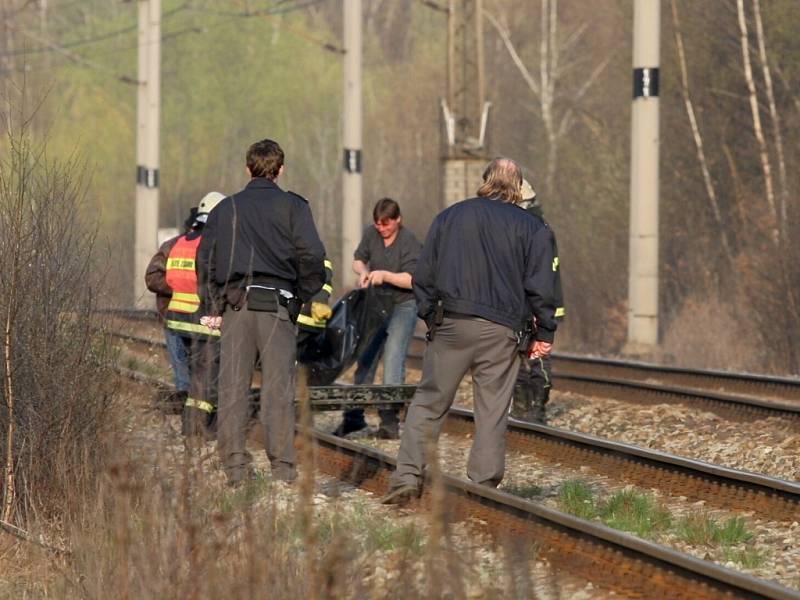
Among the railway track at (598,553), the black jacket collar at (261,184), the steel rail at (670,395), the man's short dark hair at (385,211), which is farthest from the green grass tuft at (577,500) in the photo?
the steel rail at (670,395)

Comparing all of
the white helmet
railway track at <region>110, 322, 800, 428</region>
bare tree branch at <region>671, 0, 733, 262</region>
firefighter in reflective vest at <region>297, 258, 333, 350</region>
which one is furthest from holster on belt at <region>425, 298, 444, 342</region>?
bare tree branch at <region>671, 0, 733, 262</region>

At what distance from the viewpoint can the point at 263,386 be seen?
9.85m

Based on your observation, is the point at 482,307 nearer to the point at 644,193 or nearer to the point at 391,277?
the point at 391,277

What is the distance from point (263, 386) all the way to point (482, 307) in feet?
5.31

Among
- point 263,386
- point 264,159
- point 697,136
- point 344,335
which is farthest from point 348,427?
point 697,136

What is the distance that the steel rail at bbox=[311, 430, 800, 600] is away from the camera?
6691mm

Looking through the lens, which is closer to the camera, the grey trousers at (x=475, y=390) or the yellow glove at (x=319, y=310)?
the grey trousers at (x=475, y=390)

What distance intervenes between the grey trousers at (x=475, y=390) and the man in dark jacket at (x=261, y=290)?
2.77 feet

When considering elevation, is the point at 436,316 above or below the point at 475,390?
above

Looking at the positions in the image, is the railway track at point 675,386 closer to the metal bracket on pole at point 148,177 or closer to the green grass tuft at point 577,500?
the green grass tuft at point 577,500

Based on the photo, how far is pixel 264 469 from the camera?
35.5 ft

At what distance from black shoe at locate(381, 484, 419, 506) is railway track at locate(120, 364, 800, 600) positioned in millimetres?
64

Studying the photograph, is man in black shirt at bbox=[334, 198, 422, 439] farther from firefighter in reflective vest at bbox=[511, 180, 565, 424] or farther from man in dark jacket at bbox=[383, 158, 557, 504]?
man in dark jacket at bbox=[383, 158, 557, 504]

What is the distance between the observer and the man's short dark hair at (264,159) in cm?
988
